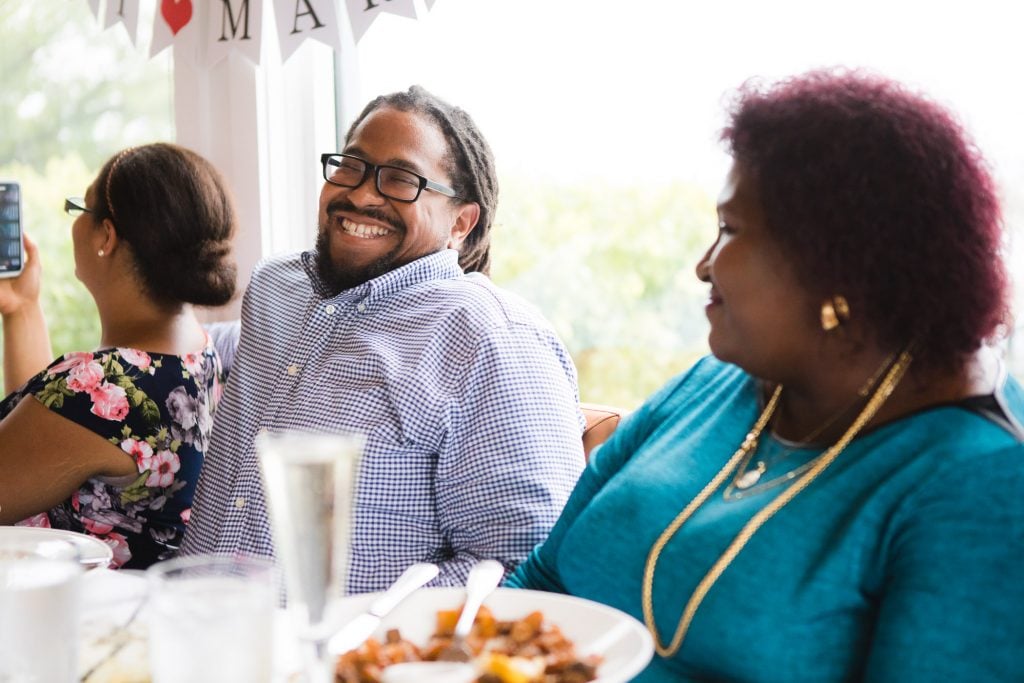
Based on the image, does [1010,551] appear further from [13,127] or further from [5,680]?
[13,127]

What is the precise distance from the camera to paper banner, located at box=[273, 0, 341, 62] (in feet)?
7.65

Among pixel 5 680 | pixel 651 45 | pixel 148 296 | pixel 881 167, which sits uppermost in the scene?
pixel 651 45

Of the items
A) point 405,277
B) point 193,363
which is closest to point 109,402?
point 193,363

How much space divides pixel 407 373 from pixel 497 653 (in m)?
0.82

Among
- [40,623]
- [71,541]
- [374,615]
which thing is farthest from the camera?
[71,541]

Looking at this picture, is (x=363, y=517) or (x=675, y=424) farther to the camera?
(x=363, y=517)

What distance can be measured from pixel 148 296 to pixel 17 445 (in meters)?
0.36

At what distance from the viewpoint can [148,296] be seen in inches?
80.4

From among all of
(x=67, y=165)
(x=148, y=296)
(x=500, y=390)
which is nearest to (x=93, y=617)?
(x=500, y=390)

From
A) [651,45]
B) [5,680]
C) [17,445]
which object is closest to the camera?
[5,680]

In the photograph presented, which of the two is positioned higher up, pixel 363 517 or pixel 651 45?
pixel 651 45

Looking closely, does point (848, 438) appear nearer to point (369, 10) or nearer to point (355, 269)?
point (355, 269)

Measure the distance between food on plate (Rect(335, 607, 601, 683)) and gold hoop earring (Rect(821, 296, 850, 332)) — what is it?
403 millimetres

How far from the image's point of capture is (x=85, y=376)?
1.86m
